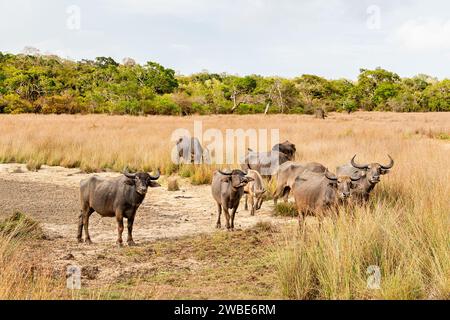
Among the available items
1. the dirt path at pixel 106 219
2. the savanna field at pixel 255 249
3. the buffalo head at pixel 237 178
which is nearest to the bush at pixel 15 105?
the dirt path at pixel 106 219

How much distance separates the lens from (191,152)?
57.4 ft

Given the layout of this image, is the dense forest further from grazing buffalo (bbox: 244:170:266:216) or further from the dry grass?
the dry grass

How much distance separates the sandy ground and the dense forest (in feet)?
108

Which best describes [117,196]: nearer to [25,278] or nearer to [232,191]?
[232,191]

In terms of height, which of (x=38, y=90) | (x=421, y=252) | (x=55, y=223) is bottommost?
(x=55, y=223)

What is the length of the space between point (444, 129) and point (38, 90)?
152 ft

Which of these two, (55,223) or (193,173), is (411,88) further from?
(55,223)

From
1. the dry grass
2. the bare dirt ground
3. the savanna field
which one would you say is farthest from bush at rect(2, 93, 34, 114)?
the dry grass

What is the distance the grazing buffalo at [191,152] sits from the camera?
17.0 m

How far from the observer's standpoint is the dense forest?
5131 centimetres

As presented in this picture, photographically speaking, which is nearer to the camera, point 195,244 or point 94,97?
point 195,244

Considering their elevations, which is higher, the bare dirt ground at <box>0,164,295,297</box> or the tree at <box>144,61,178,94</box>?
the tree at <box>144,61,178,94</box>

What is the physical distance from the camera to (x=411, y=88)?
232ft

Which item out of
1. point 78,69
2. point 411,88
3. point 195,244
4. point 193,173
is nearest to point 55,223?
point 195,244
